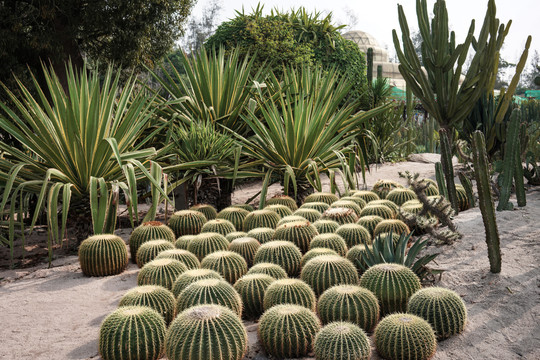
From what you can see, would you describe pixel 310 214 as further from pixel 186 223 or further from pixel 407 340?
pixel 407 340

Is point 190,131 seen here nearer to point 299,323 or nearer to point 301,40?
point 299,323

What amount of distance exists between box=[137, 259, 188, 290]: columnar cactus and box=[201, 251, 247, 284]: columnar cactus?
0.22m

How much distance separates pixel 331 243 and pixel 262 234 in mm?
804

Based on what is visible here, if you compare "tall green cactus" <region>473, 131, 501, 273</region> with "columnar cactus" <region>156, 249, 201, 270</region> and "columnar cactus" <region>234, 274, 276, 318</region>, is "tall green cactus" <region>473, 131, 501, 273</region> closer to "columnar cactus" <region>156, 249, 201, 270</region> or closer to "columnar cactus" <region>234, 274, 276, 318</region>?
"columnar cactus" <region>234, 274, 276, 318</region>

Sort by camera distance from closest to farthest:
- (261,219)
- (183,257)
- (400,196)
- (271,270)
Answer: (271,270), (183,257), (261,219), (400,196)

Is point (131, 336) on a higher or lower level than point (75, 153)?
lower

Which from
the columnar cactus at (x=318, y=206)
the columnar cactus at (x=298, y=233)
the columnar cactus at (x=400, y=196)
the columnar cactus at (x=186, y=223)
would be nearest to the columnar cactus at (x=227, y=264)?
the columnar cactus at (x=298, y=233)

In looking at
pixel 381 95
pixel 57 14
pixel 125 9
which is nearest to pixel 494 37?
pixel 381 95

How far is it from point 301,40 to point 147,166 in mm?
7644

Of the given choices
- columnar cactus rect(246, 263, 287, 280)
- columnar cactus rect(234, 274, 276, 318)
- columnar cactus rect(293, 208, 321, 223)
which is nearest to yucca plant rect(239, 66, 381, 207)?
columnar cactus rect(293, 208, 321, 223)

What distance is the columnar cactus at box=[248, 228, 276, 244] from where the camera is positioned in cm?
495

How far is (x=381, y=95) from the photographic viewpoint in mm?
10414

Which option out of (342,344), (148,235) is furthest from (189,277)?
(148,235)

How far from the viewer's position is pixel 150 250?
4.80 m
